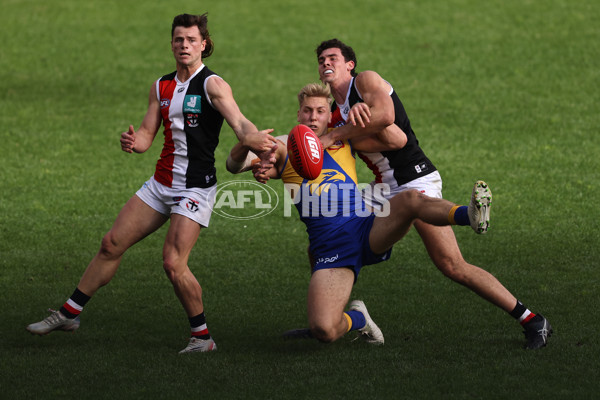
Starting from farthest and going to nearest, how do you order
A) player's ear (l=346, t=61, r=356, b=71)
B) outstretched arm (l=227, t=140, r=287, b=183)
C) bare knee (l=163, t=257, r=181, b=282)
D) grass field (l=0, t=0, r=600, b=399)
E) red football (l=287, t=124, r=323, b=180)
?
player's ear (l=346, t=61, r=356, b=71) < bare knee (l=163, t=257, r=181, b=282) < outstretched arm (l=227, t=140, r=287, b=183) < red football (l=287, t=124, r=323, b=180) < grass field (l=0, t=0, r=600, b=399)

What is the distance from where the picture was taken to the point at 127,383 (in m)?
6.12

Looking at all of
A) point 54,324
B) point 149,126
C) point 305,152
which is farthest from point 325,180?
point 54,324

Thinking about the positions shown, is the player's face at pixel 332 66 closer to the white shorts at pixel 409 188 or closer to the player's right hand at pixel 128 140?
the white shorts at pixel 409 188

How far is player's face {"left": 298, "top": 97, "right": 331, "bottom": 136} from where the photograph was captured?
7.17 metres

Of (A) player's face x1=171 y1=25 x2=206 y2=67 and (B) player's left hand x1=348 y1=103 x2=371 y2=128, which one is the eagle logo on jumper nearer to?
(B) player's left hand x1=348 y1=103 x2=371 y2=128

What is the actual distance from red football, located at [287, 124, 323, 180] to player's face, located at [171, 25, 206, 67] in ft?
3.74

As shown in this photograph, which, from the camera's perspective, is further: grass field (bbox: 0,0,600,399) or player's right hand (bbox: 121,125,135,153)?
player's right hand (bbox: 121,125,135,153)

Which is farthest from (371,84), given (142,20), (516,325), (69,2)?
(69,2)

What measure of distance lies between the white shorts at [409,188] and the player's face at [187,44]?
1.86 metres

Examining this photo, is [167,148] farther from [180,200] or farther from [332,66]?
[332,66]

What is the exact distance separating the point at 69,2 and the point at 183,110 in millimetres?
17532

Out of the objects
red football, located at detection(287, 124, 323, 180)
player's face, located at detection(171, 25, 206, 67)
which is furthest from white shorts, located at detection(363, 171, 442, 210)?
player's face, located at detection(171, 25, 206, 67)

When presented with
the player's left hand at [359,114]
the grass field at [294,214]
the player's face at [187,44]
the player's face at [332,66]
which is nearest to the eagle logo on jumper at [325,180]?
the player's left hand at [359,114]

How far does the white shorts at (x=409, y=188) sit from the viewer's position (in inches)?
281
